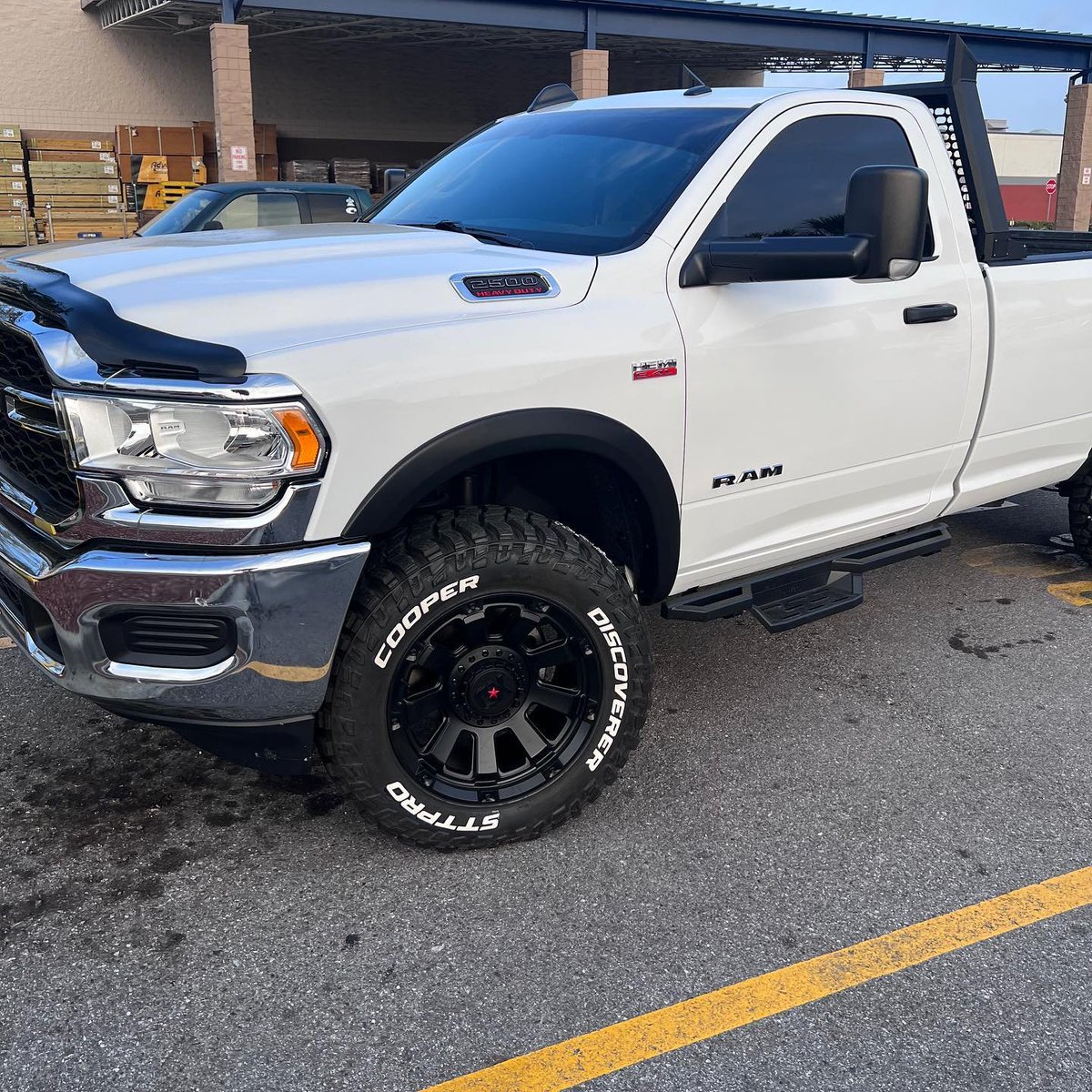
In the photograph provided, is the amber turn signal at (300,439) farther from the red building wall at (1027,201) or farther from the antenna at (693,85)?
the red building wall at (1027,201)

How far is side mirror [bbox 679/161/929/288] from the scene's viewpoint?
294cm

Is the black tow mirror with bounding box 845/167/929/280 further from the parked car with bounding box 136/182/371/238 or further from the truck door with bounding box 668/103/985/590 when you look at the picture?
the parked car with bounding box 136/182/371/238

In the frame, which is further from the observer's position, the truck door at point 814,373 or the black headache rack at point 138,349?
the truck door at point 814,373

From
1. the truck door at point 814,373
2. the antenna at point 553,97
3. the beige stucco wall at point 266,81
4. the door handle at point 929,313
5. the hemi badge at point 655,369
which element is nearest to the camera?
the hemi badge at point 655,369

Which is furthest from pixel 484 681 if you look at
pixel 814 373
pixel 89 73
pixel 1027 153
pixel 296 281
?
pixel 1027 153

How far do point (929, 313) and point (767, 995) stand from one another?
7.58 feet

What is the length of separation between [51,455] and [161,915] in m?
1.13

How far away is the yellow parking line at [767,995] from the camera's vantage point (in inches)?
86.8

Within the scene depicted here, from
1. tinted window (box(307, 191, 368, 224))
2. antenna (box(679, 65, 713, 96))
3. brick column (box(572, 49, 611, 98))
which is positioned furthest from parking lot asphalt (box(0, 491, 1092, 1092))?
brick column (box(572, 49, 611, 98))

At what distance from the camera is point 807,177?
3531 millimetres

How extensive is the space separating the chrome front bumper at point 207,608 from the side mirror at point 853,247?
1.30 metres

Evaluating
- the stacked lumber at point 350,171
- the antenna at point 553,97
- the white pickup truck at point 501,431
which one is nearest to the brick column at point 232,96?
the stacked lumber at point 350,171

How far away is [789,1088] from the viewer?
217 centimetres

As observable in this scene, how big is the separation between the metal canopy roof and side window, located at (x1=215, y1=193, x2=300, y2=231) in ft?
30.8
